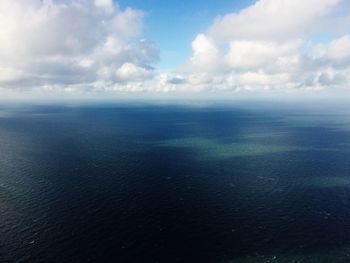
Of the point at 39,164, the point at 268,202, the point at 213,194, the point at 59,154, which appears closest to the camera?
the point at 268,202

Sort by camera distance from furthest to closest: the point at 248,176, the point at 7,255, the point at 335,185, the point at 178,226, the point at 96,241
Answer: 1. the point at 248,176
2. the point at 335,185
3. the point at 178,226
4. the point at 96,241
5. the point at 7,255

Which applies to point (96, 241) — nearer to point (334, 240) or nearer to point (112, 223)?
point (112, 223)

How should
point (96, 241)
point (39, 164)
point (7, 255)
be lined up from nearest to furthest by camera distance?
point (7, 255)
point (96, 241)
point (39, 164)

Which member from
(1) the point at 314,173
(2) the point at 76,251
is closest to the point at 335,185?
(1) the point at 314,173

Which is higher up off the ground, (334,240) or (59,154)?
(59,154)

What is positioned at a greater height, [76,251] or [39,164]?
[39,164]

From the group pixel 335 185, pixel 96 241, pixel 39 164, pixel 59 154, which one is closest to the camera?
pixel 96 241

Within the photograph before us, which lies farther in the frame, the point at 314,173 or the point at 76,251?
the point at 314,173

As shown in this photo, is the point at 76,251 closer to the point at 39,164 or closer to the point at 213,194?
the point at 213,194

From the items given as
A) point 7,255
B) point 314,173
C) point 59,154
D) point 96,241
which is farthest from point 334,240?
point 59,154
